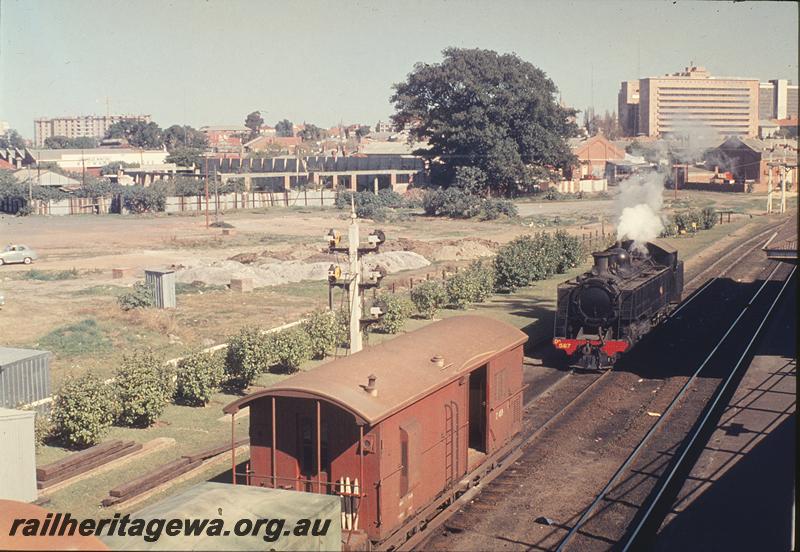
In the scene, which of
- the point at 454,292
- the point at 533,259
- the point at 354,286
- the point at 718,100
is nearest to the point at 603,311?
the point at 354,286

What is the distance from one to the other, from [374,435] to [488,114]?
81.5 metres

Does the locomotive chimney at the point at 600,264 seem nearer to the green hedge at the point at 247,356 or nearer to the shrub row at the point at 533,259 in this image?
the green hedge at the point at 247,356

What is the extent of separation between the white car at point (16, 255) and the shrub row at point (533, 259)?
30040 mm

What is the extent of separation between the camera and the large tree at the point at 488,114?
300 feet

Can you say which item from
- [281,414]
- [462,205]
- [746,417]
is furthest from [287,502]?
[462,205]

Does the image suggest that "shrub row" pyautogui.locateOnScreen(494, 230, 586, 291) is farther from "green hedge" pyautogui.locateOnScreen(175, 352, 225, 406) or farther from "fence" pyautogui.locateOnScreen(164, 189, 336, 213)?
"fence" pyautogui.locateOnScreen(164, 189, 336, 213)

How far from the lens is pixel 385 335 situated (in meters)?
34.5

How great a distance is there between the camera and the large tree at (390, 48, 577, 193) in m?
A: 91.4

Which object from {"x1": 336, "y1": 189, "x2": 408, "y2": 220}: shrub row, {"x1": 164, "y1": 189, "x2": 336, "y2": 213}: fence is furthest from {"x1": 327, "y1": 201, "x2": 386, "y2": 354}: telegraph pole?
{"x1": 164, "y1": 189, "x2": 336, "y2": 213}: fence

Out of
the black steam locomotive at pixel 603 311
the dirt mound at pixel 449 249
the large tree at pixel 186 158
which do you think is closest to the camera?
the black steam locomotive at pixel 603 311

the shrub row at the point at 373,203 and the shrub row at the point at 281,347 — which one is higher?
the shrub row at the point at 373,203

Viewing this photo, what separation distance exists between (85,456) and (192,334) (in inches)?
592

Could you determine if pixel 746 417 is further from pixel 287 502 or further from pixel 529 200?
pixel 529 200

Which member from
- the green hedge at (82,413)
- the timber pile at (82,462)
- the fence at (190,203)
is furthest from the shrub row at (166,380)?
the fence at (190,203)
